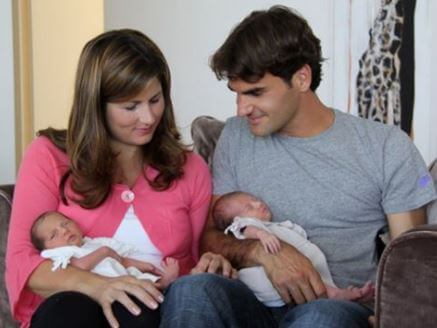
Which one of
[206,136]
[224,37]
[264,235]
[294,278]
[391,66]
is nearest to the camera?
[294,278]

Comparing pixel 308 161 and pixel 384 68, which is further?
pixel 384 68

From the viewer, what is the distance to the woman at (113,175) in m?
1.62

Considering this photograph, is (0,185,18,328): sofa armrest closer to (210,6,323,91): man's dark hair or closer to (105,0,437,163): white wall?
(210,6,323,91): man's dark hair

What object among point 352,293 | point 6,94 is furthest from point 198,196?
point 6,94

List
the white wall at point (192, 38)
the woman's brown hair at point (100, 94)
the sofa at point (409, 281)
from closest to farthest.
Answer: the sofa at point (409, 281), the woman's brown hair at point (100, 94), the white wall at point (192, 38)

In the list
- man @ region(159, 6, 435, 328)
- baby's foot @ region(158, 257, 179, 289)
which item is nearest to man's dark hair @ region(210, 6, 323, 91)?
man @ region(159, 6, 435, 328)

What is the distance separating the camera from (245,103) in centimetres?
178

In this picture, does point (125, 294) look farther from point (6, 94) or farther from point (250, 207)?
point (6, 94)

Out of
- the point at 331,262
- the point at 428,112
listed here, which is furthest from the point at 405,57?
the point at 331,262

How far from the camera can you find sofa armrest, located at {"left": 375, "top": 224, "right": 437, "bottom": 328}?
1080 mm

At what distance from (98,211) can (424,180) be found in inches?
31.9

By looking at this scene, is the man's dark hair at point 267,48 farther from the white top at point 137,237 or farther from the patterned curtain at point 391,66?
the patterned curtain at point 391,66

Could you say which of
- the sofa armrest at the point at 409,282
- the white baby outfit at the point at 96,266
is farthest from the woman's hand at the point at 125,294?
the sofa armrest at the point at 409,282

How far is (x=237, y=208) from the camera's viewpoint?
1759 millimetres
